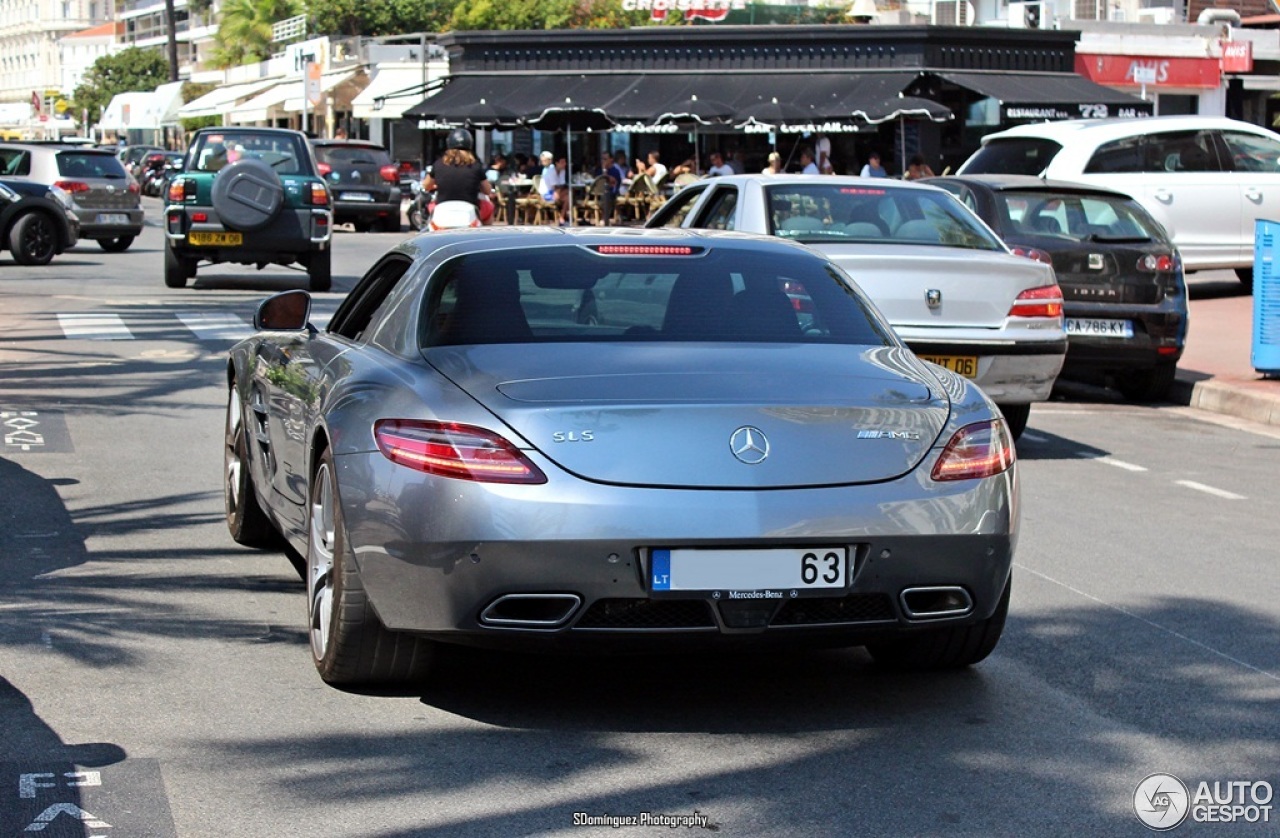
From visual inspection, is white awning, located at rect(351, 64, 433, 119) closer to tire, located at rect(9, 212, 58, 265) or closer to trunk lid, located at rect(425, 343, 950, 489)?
tire, located at rect(9, 212, 58, 265)

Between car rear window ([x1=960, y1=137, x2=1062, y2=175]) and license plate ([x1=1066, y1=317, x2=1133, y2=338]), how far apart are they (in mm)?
6693

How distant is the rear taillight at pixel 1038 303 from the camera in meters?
10.6

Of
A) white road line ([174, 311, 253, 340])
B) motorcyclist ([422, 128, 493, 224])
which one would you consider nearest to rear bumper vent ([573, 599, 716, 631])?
white road line ([174, 311, 253, 340])

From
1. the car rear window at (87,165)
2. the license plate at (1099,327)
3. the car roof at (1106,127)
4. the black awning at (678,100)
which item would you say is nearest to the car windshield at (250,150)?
the car roof at (1106,127)

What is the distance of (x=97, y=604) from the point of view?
6.48 meters

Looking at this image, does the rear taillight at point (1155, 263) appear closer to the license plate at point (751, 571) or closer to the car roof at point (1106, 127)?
the car roof at point (1106, 127)

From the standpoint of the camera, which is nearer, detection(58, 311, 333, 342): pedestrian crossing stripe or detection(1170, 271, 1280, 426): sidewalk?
detection(1170, 271, 1280, 426): sidewalk

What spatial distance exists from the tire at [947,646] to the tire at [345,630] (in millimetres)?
1374

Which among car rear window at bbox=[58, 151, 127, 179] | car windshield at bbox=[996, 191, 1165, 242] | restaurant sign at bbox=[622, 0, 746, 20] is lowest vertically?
car rear window at bbox=[58, 151, 127, 179]

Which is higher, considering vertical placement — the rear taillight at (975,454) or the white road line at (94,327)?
the rear taillight at (975,454)

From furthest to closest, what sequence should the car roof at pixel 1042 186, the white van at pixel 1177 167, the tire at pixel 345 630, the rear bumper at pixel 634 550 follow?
the white van at pixel 1177 167 < the car roof at pixel 1042 186 < the tire at pixel 345 630 < the rear bumper at pixel 634 550

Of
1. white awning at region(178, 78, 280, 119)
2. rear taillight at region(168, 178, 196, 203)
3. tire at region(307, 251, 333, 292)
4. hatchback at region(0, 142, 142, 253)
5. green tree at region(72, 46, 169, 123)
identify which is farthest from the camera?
green tree at region(72, 46, 169, 123)

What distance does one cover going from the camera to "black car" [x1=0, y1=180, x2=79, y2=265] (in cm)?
2511

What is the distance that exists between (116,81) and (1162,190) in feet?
389
